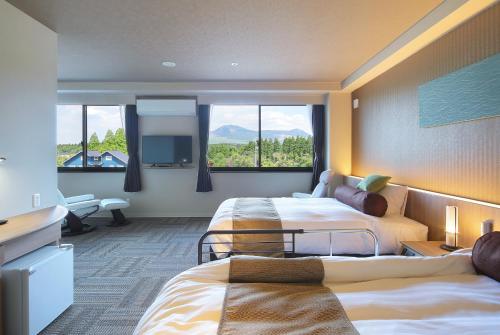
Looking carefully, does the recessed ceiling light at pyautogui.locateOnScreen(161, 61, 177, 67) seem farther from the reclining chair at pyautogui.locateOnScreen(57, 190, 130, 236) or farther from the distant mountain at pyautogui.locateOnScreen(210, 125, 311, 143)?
the reclining chair at pyautogui.locateOnScreen(57, 190, 130, 236)

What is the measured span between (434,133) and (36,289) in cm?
370

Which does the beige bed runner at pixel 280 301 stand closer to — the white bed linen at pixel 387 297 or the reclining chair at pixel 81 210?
the white bed linen at pixel 387 297

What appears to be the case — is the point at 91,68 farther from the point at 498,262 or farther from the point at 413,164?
the point at 498,262

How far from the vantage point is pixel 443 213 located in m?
→ 2.59

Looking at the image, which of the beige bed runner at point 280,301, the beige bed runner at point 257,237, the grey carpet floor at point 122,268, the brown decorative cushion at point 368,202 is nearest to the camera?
the beige bed runner at point 280,301

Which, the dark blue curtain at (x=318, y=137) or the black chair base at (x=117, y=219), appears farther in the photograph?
the dark blue curtain at (x=318, y=137)

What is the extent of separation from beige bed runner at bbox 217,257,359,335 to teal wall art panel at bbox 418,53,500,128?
1.92 meters

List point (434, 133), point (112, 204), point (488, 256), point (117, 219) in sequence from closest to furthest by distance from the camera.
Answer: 1. point (488, 256)
2. point (434, 133)
3. point (112, 204)
4. point (117, 219)

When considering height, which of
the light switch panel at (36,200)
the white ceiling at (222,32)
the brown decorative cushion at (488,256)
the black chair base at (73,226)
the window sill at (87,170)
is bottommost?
the black chair base at (73,226)

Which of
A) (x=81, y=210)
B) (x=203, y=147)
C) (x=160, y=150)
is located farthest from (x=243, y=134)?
(x=81, y=210)

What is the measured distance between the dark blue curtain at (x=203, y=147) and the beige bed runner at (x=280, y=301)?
405 centimetres

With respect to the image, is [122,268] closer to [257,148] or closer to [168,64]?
[168,64]

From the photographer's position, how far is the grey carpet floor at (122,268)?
220 centimetres

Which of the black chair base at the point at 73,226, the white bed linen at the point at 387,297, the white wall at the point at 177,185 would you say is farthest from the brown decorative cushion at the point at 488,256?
the black chair base at the point at 73,226
